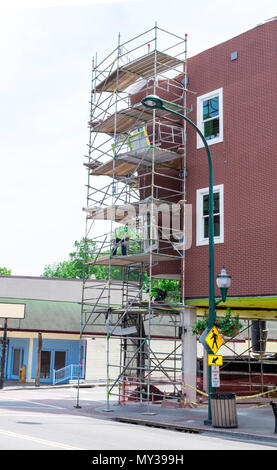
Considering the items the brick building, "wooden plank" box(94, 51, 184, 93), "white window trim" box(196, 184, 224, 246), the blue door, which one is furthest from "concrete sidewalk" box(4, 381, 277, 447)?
the blue door

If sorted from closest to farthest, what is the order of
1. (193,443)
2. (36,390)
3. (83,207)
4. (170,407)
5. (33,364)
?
(193,443) < (170,407) < (83,207) < (36,390) < (33,364)

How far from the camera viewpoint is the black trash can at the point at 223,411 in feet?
47.5

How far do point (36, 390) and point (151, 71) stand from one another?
1820cm

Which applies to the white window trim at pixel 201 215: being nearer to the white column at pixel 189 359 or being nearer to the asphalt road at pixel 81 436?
the white column at pixel 189 359

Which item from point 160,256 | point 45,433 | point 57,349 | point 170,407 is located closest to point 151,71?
point 160,256

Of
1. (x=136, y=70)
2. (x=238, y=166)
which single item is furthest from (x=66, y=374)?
(x=238, y=166)

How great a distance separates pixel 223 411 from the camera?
14.5m

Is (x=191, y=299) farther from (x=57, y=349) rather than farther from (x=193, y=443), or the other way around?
(x=57, y=349)

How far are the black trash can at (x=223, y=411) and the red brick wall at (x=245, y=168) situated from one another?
4.52 meters

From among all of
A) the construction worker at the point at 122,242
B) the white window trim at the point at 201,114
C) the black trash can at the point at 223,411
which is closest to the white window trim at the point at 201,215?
the white window trim at the point at 201,114

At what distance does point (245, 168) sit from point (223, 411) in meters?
8.66

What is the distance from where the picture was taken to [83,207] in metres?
23.6

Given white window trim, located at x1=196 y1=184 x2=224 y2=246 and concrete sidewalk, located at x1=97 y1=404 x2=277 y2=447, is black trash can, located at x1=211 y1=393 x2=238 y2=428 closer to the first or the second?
concrete sidewalk, located at x1=97 y1=404 x2=277 y2=447

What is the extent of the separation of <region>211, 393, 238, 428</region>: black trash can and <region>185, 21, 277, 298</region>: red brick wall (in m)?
4.52
